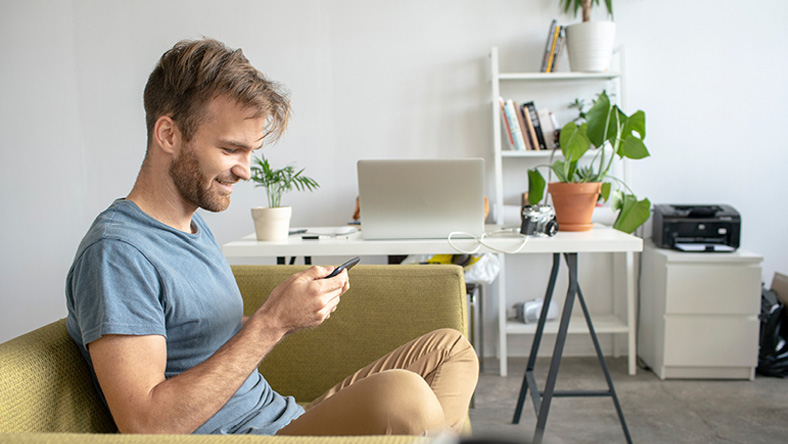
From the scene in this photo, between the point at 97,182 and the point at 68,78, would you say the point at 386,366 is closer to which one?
the point at 97,182

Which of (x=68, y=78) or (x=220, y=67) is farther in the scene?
(x=68, y=78)

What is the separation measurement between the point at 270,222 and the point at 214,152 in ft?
3.12

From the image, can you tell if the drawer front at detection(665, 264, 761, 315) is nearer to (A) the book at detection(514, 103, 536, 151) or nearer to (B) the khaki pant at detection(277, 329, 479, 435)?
(A) the book at detection(514, 103, 536, 151)

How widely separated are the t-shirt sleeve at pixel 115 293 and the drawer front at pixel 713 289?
8.50ft

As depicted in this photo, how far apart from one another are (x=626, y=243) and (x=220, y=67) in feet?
4.59

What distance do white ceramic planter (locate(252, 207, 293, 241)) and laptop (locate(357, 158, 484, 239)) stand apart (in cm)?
29

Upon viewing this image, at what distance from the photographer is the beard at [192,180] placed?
121 cm

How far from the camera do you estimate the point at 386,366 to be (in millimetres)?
1516

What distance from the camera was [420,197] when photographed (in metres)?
2.04

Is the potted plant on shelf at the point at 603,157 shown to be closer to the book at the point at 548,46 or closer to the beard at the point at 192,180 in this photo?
the book at the point at 548,46

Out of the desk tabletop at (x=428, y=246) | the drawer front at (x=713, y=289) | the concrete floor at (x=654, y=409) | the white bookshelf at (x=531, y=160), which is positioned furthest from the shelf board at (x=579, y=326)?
the desk tabletop at (x=428, y=246)

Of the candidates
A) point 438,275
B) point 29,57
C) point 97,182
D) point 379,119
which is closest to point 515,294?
point 379,119

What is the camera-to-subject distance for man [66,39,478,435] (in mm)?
1000

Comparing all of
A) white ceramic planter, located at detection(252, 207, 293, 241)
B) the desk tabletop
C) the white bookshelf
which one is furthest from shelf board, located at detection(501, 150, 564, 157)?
white ceramic planter, located at detection(252, 207, 293, 241)
